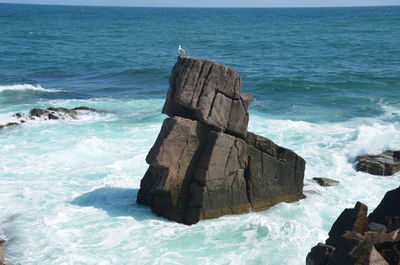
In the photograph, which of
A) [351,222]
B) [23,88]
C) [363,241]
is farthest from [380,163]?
[23,88]

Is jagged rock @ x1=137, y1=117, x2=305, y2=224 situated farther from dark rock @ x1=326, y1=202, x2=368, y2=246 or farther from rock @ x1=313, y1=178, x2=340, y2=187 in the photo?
dark rock @ x1=326, y1=202, x2=368, y2=246

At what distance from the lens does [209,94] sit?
50.4 feet

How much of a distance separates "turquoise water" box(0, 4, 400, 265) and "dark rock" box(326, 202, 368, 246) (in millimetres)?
3334

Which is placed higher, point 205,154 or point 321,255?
point 321,255

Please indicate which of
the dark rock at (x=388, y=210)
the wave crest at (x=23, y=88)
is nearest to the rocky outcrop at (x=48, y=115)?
the wave crest at (x=23, y=88)

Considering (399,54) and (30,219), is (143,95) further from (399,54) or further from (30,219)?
(399,54)

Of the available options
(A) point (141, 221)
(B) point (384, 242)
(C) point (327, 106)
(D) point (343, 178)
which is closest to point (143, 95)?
(C) point (327, 106)

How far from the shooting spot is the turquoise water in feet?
45.6

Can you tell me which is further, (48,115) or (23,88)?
(23,88)

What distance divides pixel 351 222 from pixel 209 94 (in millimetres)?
6560

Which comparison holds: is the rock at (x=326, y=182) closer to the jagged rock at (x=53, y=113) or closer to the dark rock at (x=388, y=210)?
the dark rock at (x=388, y=210)

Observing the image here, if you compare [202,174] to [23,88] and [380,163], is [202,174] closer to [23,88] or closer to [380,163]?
[380,163]

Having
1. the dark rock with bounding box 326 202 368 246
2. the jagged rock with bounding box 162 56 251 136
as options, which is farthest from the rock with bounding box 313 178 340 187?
the dark rock with bounding box 326 202 368 246

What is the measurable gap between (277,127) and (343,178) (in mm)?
7232
